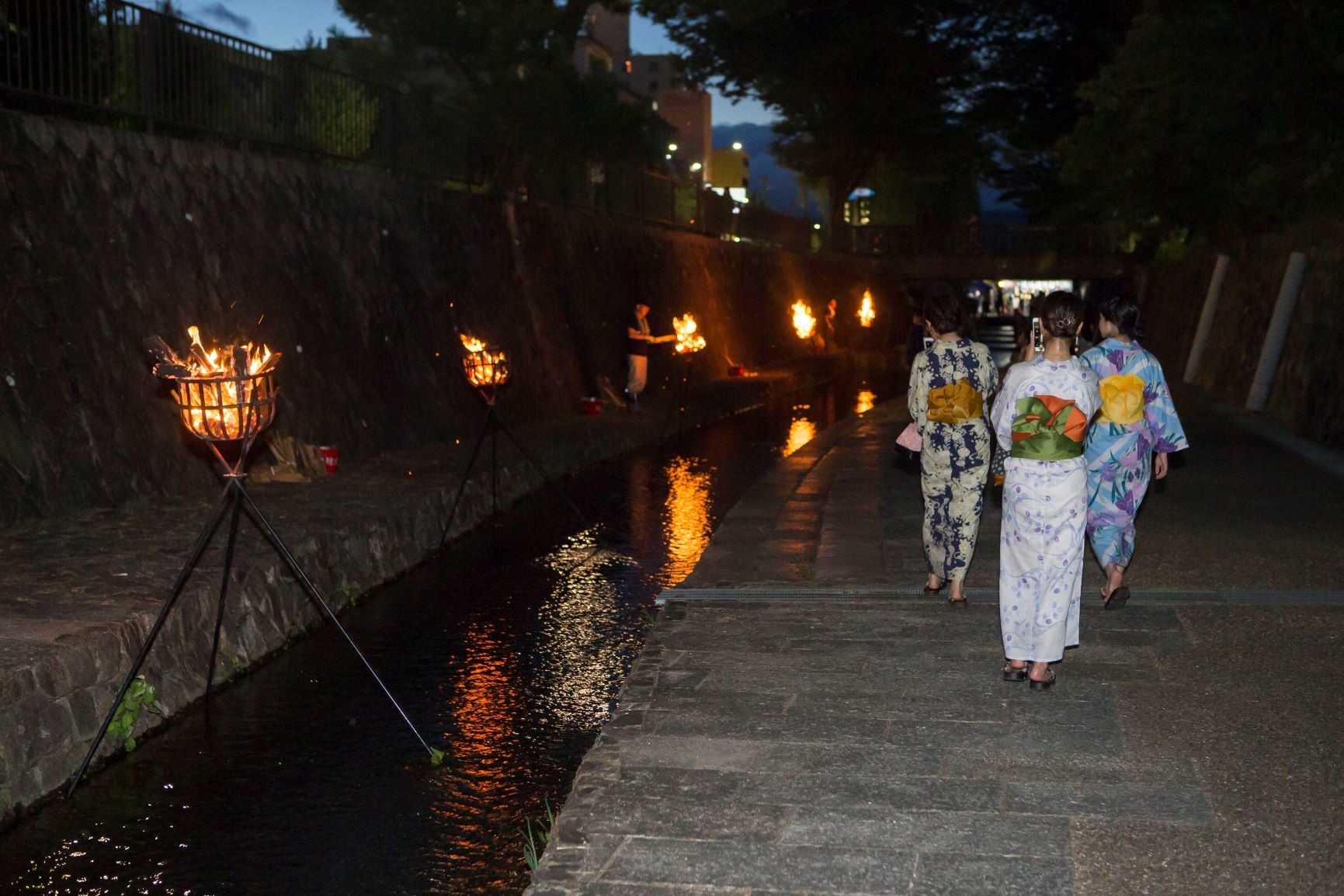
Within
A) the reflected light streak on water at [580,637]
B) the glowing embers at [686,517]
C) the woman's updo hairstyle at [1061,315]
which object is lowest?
the glowing embers at [686,517]

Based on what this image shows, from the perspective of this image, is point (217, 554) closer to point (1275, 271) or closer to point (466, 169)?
point (466, 169)

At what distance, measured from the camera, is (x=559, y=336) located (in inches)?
774

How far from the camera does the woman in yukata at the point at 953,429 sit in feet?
24.7

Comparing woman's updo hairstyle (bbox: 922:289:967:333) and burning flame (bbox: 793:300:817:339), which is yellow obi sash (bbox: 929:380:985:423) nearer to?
woman's updo hairstyle (bbox: 922:289:967:333)


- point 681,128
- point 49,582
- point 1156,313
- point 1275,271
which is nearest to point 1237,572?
point 49,582

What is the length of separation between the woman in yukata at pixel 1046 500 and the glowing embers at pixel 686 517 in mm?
3538

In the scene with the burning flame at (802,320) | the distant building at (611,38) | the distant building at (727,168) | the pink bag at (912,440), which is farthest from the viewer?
the distant building at (727,168)

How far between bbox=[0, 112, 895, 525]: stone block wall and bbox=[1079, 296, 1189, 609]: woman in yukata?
18.2 feet

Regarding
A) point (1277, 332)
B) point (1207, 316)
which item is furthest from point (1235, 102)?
point (1207, 316)

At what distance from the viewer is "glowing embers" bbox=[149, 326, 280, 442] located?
624cm

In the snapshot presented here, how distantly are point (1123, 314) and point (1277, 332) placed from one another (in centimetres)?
1338

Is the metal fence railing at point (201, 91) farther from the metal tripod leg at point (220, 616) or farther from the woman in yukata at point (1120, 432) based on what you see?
the woman in yukata at point (1120, 432)

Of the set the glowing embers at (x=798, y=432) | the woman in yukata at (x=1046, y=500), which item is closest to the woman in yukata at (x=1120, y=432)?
the woman in yukata at (x=1046, y=500)

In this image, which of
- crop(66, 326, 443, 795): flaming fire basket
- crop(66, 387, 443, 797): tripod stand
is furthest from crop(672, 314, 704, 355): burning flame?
crop(66, 326, 443, 795): flaming fire basket
